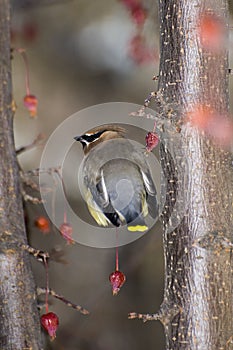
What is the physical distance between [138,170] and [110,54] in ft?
3.58

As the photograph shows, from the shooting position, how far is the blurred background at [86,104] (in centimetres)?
209

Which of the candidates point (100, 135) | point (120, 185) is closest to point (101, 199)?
point (120, 185)

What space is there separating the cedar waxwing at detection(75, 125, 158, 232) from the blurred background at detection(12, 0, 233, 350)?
80 cm

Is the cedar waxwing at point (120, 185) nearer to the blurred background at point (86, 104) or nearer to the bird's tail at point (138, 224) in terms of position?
the bird's tail at point (138, 224)

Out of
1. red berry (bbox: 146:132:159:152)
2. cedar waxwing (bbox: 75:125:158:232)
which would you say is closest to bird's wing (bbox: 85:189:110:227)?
cedar waxwing (bbox: 75:125:158:232)

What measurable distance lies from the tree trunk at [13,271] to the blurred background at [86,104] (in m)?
0.77

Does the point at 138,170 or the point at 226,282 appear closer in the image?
the point at 226,282

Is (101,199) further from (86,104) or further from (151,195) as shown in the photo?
(86,104)

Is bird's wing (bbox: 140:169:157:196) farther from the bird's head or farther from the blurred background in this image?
the blurred background

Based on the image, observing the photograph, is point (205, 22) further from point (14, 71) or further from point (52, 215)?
point (14, 71)

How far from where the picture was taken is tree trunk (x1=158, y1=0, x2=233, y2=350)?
3.28 feet

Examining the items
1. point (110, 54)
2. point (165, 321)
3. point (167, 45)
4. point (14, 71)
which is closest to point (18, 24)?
point (14, 71)

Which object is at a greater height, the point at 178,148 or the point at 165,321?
the point at 178,148

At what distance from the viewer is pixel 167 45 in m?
1.04
